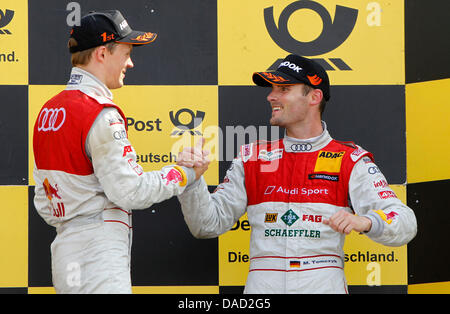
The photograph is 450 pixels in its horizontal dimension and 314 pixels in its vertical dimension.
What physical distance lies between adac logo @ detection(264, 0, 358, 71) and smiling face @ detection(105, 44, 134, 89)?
1012 millimetres

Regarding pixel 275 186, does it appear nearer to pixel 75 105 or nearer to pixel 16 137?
pixel 75 105

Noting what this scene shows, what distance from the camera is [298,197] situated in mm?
2852

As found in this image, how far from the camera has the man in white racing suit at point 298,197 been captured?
273 cm

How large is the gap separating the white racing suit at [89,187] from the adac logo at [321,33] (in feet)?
4.13

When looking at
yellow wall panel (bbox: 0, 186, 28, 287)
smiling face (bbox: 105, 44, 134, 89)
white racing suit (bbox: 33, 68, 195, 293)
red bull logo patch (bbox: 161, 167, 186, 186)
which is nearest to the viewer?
white racing suit (bbox: 33, 68, 195, 293)

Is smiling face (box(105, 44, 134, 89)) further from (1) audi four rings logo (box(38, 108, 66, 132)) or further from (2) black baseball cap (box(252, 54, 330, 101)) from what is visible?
(2) black baseball cap (box(252, 54, 330, 101))

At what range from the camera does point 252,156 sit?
10.0 feet

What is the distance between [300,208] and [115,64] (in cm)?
105

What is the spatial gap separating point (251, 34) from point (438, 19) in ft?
3.31

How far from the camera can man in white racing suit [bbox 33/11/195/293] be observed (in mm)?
2287

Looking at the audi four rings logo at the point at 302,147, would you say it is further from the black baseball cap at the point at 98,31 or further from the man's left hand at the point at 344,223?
the black baseball cap at the point at 98,31

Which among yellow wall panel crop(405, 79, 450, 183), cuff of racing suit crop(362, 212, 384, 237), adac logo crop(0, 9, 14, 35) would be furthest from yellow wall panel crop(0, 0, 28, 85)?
yellow wall panel crop(405, 79, 450, 183)

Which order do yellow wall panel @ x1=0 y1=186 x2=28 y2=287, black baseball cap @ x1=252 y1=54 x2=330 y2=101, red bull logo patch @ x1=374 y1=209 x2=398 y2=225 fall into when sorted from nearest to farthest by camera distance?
red bull logo patch @ x1=374 y1=209 x2=398 y2=225 → black baseball cap @ x1=252 y1=54 x2=330 y2=101 → yellow wall panel @ x1=0 y1=186 x2=28 y2=287
